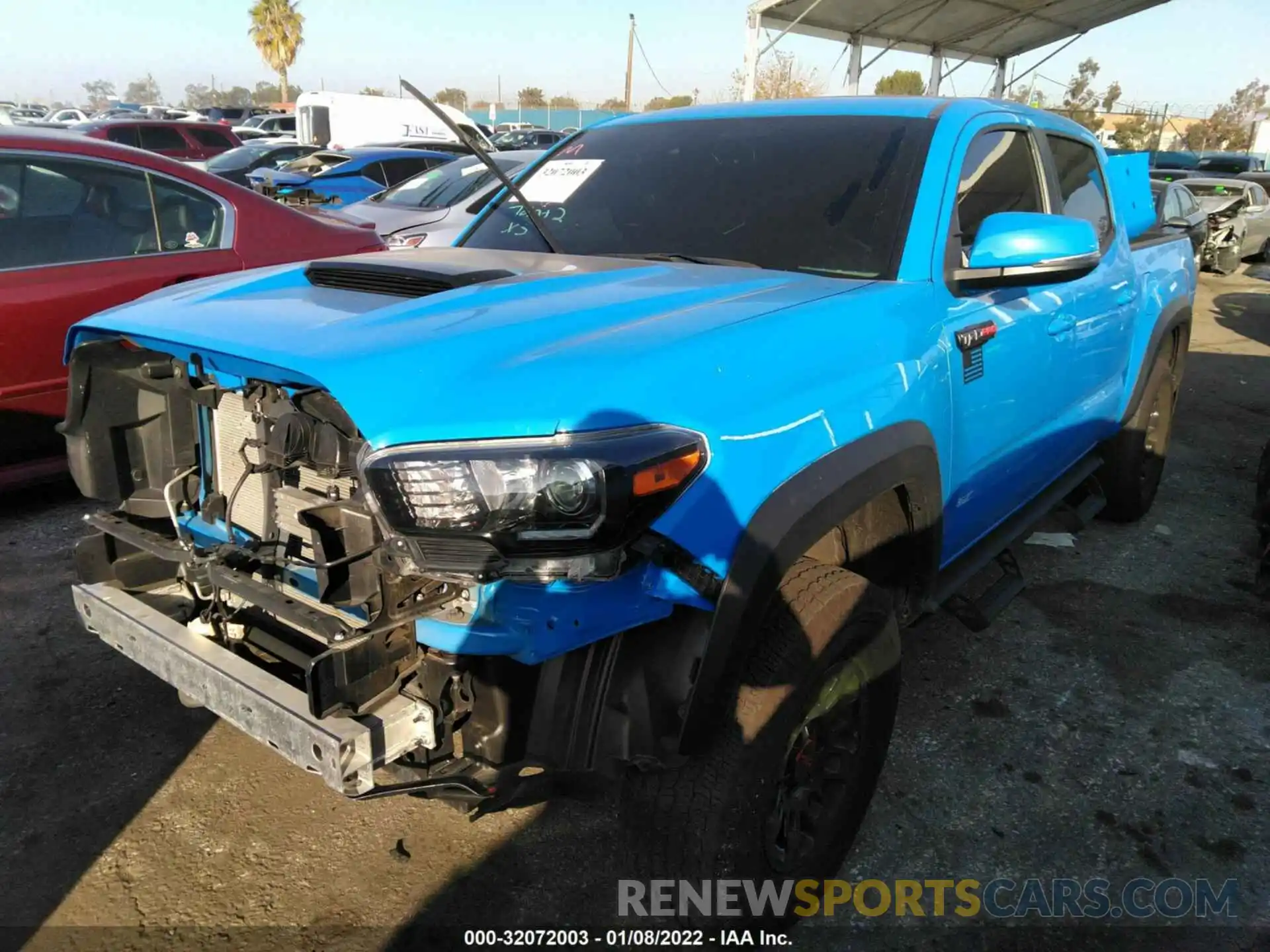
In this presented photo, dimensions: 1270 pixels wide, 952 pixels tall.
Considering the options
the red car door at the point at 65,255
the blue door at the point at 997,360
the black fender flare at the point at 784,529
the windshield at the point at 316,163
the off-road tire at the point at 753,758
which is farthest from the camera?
the windshield at the point at 316,163

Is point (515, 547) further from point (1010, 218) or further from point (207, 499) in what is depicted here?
point (1010, 218)

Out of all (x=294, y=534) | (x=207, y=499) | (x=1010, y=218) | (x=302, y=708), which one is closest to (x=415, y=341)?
(x=294, y=534)

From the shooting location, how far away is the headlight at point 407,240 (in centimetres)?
755

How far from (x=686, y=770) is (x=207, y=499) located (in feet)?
4.66

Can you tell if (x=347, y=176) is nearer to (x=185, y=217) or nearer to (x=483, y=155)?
(x=185, y=217)

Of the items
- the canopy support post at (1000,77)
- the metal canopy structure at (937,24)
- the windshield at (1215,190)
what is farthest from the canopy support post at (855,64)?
the windshield at (1215,190)

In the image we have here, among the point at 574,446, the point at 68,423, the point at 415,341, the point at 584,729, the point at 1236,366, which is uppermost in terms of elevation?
the point at 415,341

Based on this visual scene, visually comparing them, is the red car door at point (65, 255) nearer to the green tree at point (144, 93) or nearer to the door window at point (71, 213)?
the door window at point (71, 213)

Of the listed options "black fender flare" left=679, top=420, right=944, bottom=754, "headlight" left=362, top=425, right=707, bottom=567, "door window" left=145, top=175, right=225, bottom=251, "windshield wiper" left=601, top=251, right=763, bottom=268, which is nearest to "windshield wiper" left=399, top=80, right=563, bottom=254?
"windshield wiper" left=601, top=251, right=763, bottom=268

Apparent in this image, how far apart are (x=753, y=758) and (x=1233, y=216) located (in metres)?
17.0

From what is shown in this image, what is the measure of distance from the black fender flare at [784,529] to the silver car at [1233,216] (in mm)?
14926

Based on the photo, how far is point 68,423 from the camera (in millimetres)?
2490

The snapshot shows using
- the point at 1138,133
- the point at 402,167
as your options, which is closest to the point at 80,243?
the point at 402,167

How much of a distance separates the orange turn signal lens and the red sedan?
11.4 feet
